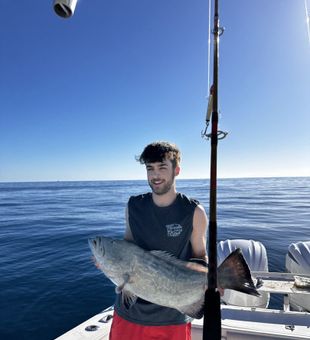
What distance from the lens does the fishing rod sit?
1991mm

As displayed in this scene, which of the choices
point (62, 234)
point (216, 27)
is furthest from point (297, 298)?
→ point (62, 234)

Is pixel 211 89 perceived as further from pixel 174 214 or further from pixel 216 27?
pixel 174 214

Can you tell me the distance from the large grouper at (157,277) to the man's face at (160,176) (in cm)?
56

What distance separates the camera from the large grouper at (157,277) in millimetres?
2178

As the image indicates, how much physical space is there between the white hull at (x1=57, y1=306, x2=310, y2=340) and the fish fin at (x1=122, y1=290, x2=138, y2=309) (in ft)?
5.39

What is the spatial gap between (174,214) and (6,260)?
9.05m

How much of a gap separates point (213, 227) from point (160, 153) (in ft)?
2.68

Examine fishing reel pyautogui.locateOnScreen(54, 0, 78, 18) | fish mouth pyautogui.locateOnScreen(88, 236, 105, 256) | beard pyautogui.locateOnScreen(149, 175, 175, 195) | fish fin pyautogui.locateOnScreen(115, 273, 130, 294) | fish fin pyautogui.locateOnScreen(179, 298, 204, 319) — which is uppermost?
fishing reel pyautogui.locateOnScreen(54, 0, 78, 18)

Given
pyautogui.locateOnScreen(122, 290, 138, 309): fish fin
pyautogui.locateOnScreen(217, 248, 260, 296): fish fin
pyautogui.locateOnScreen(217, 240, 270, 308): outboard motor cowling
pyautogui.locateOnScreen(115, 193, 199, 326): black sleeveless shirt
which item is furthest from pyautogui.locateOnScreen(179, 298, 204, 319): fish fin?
→ pyautogui.locateOnScreen(217, 240, 270, 308): outboard motor cowling

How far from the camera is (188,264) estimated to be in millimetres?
2246

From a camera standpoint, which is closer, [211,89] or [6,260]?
[211,89]

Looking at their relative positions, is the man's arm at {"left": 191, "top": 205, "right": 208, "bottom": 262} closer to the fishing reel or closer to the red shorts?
the red shorts

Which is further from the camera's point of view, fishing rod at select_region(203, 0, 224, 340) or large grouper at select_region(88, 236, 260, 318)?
large grouper at select_region(88, 236, 260, 318)

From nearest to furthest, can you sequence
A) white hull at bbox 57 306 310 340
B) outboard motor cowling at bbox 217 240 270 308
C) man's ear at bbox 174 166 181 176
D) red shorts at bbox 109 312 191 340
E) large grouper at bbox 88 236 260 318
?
large grouper at bbox 88 236 260 318 < red shorts at bbox 109 312 191 340 < man's ear at bbox 174 166 181 176 < white hull at bbox 57 306 310 340 < outboard motor cowling at bbox 217 240 270 308
